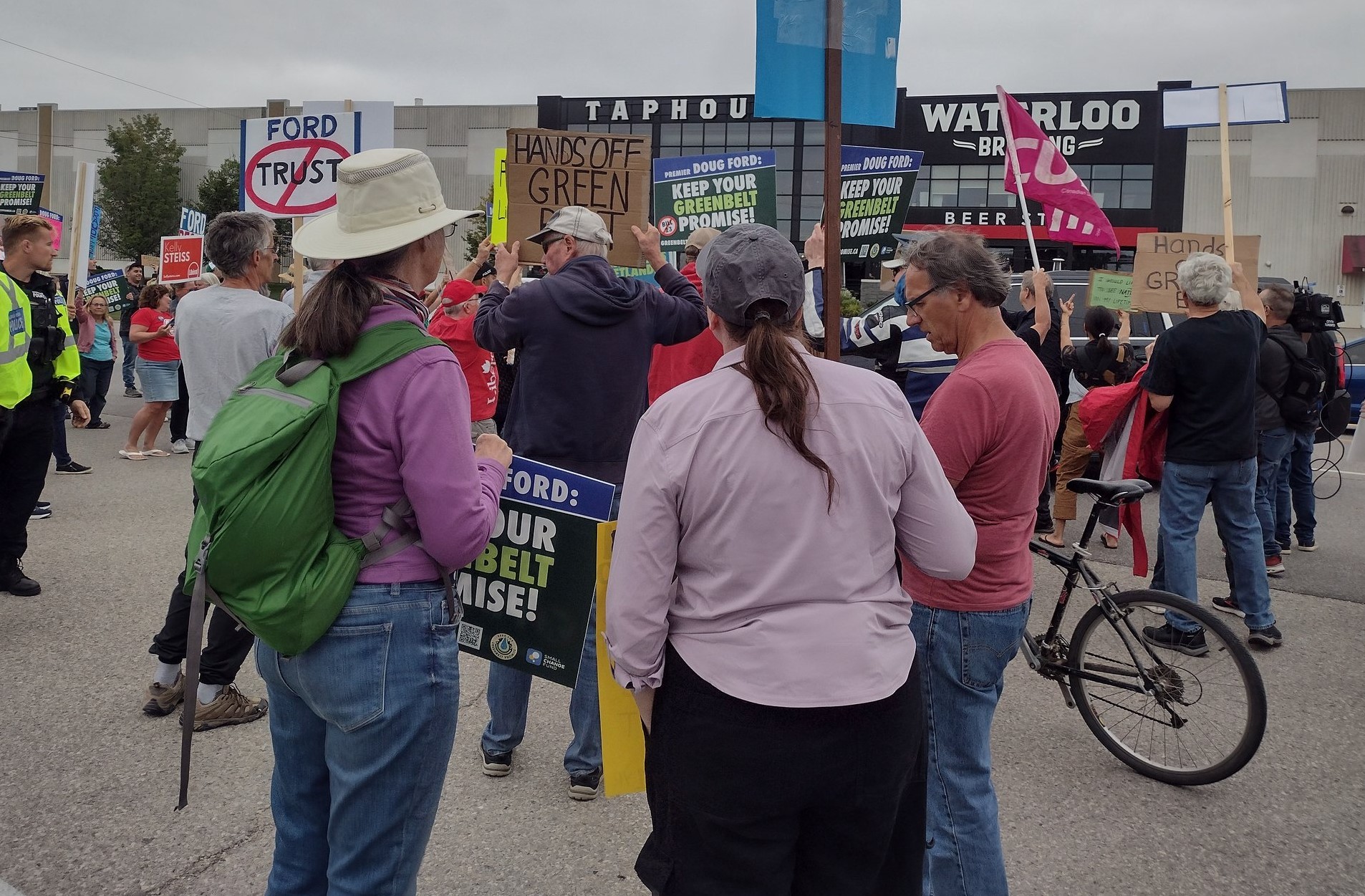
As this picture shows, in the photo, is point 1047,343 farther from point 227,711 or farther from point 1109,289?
point 227,711

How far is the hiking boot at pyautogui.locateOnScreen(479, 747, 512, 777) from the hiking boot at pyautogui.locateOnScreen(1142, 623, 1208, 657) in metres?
2.49

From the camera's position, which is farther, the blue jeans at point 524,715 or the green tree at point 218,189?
the green tree at point 218,189

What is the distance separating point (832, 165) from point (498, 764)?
2.51 metres

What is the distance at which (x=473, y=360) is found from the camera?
714 centimetres

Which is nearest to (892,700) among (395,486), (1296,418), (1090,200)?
(395,486)

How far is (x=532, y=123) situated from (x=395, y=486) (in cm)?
5931

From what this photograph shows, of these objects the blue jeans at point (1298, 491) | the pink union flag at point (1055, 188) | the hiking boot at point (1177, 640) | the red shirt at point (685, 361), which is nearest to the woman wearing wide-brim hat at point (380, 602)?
the hiking boot at point (1177, 640)

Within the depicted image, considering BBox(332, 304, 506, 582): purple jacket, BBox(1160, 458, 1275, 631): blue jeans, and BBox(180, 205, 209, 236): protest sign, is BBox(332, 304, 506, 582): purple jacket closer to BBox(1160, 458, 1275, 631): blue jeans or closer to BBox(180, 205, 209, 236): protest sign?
BBox(1160, 458, 1275, 631): blue jeans

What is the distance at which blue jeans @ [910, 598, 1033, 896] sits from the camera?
8.72 ft

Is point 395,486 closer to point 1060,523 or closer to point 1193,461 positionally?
point 1193,461

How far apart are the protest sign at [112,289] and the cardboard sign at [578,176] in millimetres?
11376

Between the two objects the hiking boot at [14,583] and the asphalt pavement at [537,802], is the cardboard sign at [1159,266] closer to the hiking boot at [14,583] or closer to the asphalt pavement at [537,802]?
the asphalt pavement at [537,802]

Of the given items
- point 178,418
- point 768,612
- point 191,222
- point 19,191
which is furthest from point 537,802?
point 19,191

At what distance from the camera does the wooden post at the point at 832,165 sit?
3.47 meters
